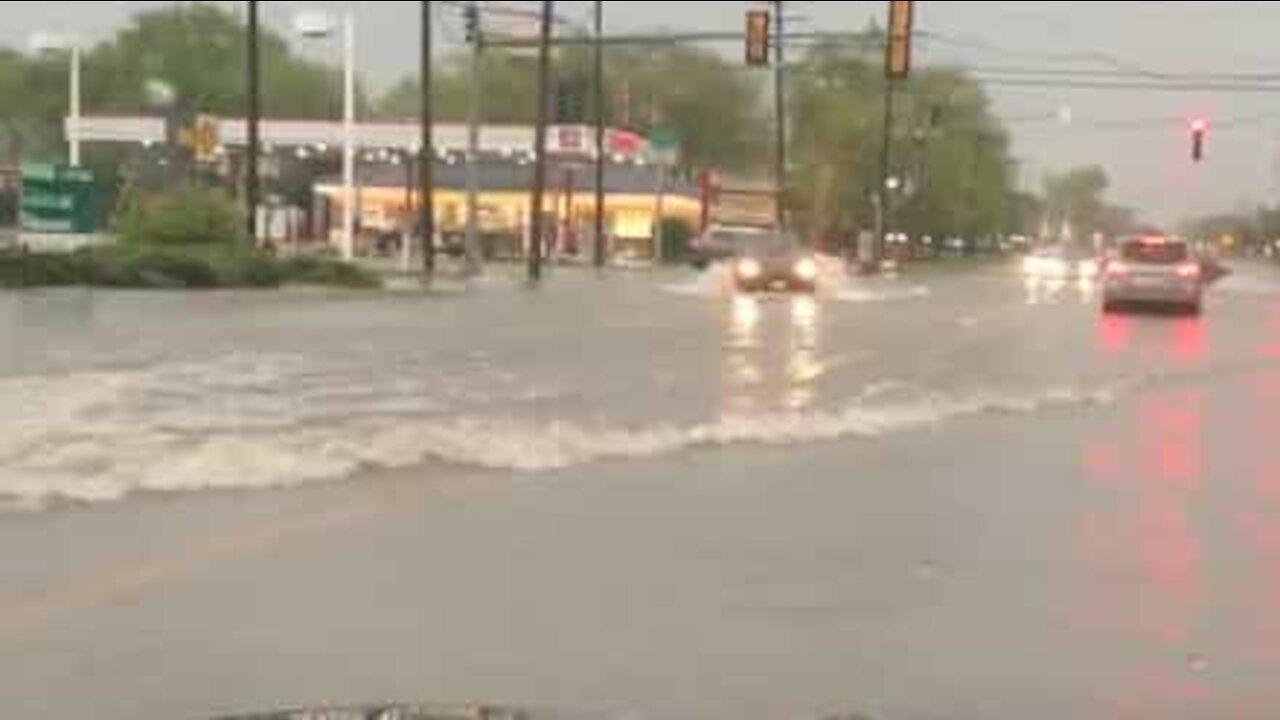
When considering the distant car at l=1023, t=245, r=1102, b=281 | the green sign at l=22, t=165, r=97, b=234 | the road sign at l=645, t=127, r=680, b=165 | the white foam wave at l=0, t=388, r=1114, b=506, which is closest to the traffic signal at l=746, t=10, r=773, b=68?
the green sign at l=22, t=165, r=97, b=234

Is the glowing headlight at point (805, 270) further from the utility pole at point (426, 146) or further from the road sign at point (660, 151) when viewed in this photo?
the road sign at point (660, 151)

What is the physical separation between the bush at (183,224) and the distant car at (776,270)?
12.7m

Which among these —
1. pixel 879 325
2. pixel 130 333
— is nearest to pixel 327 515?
pixel 130 333

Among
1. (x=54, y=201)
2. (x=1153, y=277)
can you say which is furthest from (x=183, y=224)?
(x=1153, y=277)

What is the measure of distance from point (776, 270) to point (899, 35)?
1606 centimetres

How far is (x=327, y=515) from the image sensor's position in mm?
12773

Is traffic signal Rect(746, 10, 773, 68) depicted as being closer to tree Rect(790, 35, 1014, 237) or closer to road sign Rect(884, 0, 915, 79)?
road sign Rect(884, 0, 915, 79)

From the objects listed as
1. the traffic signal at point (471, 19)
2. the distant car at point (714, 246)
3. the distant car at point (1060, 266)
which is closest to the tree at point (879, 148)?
the distant car at point (1060, 266)

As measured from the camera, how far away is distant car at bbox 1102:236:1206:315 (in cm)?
4628

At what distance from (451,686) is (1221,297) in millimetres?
58905

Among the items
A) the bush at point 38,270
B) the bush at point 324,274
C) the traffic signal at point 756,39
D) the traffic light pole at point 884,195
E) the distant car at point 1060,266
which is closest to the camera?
the bush at point 38,270

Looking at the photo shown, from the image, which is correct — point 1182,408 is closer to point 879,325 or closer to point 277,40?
point 879,325

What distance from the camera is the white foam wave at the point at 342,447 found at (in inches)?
557

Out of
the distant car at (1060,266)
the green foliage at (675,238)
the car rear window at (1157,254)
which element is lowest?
the distant car at (1060,266)
